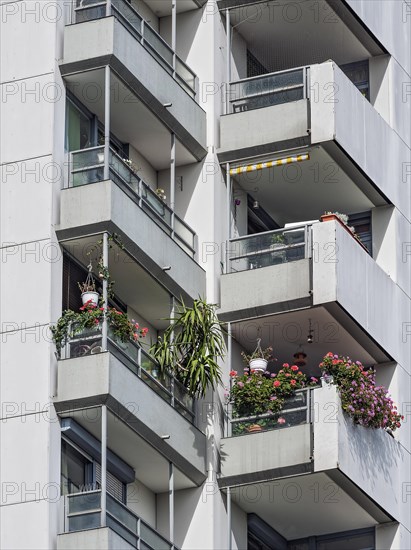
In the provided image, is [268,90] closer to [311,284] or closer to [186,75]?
[186,75]

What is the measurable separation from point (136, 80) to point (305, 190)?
572 centimetres

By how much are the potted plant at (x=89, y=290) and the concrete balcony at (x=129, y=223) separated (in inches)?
11.2

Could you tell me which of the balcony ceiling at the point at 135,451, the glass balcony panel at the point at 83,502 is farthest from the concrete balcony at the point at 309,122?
the glass balcony panel at the point at 83,502

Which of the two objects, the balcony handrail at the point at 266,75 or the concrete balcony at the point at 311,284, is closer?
the concrete balcony at the point at 311,284

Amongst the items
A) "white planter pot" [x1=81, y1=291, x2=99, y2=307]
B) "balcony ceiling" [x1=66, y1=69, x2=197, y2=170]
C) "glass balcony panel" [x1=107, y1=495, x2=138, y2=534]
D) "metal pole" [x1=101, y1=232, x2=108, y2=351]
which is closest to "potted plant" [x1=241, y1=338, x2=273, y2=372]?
"balcony ceiling" [x1=66, y1=69, x2=197, y2=170]

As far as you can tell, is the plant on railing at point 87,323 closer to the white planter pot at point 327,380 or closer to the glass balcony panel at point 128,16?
Answer: the white planter pot at point 327,380

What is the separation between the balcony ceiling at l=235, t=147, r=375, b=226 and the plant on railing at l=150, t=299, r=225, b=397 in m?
4.33

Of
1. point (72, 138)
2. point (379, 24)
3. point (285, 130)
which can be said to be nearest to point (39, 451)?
point (72, 138)

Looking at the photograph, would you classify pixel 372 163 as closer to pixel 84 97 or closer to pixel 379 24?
pixel 379 24

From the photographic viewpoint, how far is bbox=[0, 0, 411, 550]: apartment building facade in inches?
1574

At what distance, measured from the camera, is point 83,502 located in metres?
39.1

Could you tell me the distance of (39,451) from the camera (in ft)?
128

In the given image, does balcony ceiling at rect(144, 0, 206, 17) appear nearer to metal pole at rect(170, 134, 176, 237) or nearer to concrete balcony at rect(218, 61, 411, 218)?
concrete balcony at rect(218, 61, 411, 218)

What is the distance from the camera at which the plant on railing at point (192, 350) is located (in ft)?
140
